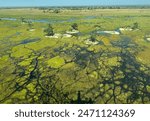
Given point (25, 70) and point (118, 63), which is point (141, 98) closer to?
point (118, 63)

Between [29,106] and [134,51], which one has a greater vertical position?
[29,106]

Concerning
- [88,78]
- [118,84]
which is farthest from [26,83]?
[118,84]

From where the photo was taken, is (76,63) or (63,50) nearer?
(76,63)

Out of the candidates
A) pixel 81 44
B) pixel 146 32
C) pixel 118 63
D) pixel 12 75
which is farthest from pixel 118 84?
pixel 146 32

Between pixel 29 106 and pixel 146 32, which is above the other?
pixel 29 106

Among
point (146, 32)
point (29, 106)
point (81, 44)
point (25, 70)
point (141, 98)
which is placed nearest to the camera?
point (29, 106)

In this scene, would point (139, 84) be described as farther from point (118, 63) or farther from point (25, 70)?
point (25, 70)

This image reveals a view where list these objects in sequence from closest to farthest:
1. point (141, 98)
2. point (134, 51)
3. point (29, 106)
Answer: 1. point (29, 106)
2. point (141, 98)
3. point (134, 51)

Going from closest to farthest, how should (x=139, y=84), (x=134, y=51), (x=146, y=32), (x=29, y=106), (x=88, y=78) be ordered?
(x=29, y=106) → (x=139, y=84) → (x=88, y=78) → (x=134, y=51) → (x=146, y=32)

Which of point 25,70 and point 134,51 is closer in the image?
point 25,70
